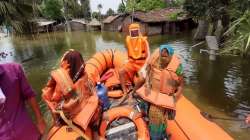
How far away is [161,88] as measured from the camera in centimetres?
345

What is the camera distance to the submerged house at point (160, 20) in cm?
2697

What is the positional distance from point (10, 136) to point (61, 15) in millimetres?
44204

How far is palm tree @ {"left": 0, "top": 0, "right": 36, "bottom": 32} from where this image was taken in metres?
9.02

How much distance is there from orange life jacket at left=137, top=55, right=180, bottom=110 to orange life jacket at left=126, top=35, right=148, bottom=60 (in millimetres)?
2268

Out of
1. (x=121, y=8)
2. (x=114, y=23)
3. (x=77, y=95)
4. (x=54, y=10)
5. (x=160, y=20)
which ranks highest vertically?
(x=121, y=8)

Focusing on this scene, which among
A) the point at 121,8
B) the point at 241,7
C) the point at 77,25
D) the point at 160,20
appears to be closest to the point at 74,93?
the point at 241,7

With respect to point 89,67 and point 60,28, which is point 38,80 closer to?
point 89,67

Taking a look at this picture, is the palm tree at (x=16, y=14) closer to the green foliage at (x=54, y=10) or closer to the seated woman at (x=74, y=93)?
the seated woman at (x=74, y=93)

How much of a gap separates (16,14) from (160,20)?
19037 mm

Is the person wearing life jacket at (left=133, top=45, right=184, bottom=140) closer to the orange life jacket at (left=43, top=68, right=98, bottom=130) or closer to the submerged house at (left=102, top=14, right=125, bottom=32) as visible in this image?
the orange life jacket at (left=43, top=68, right=98, bottom=130)

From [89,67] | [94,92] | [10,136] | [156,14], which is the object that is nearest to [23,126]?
[10,136]

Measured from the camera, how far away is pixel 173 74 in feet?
11.5

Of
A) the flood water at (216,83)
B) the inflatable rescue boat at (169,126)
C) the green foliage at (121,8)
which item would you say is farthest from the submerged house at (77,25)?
the inflatable rescue boat at (169,126)

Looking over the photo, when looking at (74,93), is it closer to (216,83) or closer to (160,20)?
(216,83)
